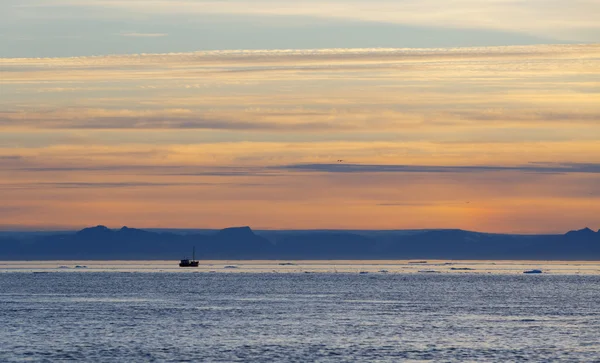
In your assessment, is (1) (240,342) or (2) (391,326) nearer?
(1) (240,342)

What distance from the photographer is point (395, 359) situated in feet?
252

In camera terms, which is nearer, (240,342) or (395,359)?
(395,359)

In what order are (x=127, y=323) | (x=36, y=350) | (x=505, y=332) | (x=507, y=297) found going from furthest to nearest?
(x=507, y=297), (x=127, y=323), (x=505, y=332), (x=36, y=350)

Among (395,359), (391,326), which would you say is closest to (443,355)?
(395,359)

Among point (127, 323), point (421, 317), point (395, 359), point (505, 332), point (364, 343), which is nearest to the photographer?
point (395, 359)

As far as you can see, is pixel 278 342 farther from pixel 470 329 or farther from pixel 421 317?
pixel 421 317

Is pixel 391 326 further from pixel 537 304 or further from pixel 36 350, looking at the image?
pixel 537 304

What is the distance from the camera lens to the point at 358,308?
137 m

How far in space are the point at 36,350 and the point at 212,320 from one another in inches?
1315

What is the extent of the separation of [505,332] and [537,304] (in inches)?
2153

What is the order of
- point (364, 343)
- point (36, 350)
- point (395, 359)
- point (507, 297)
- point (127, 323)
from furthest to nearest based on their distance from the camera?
point (507, 297), point (127, 323), point (364, 343), point (36, 350), point (395, 359)

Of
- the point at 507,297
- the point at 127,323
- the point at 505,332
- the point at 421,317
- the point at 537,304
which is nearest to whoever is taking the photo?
the point at 505,332

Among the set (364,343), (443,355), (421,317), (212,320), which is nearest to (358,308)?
(421,317)

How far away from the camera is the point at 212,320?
372 ft
